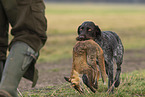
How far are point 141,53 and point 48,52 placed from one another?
3.54 metres

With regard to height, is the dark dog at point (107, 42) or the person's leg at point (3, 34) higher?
the person's leg at point (3, 34)

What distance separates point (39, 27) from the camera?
3.06 meters

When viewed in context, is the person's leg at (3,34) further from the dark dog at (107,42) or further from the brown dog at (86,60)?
the dark dog at (107,42)

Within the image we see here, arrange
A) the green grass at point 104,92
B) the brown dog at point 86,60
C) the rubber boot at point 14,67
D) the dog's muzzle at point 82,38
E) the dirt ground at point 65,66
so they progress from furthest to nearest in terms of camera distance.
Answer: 1. the dirt ground at point 65,66
2. the green grass at point 104,92
3. the dog's muzzle at point 82,38
4. the brown dog at point 86,60
5. the rubber boot at point 14,67

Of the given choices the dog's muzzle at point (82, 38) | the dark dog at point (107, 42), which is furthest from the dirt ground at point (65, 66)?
the dog's muzzle at point (82, 38)

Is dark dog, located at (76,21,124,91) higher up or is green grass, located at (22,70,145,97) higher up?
dark dog, located at (76,21,124,91)

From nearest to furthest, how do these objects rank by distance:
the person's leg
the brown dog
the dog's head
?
the person's leg, the brown dog, the dog's head

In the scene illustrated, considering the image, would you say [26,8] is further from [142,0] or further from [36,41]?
[142,0]

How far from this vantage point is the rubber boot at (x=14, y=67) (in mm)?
→ 2932

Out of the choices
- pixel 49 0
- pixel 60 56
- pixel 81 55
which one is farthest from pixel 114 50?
pixel 49 0

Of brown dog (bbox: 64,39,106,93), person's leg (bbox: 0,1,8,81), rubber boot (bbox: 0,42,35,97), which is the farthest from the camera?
brown dog (bbox: 64,39,106,93)

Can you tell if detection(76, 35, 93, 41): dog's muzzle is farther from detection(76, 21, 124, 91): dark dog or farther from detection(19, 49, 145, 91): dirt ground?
detection(19, 49, 145, 91): dirt ground

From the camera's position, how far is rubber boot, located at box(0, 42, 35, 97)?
9.62 ft

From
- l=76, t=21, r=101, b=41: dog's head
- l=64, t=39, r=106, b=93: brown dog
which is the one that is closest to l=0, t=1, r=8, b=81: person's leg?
l=64, t=39, r=106, b=93: brown dog
